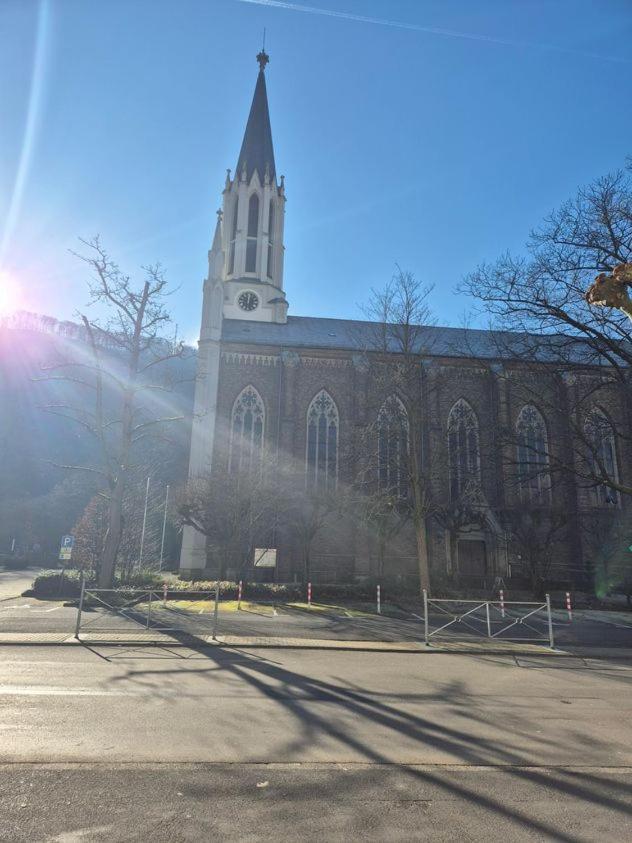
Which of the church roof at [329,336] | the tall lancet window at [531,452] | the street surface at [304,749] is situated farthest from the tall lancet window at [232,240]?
the street surface at [304,749]

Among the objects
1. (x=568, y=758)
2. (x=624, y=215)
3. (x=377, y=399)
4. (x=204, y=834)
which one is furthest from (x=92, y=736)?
(x=377, y=399)

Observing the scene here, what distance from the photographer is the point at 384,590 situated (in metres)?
22.0

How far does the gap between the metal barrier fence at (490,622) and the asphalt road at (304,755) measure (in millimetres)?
3892

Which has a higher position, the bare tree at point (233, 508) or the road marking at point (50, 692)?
the bare tree at point (233, 508)

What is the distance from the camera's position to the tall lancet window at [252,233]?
39.2m

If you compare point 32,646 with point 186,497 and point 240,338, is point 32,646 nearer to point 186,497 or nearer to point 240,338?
point 186,497

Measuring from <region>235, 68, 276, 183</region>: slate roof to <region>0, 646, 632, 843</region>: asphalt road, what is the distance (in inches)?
1566

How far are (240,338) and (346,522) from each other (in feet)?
45.2

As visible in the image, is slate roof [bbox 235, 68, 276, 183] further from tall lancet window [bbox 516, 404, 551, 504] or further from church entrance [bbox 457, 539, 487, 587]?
church entrance [bbox 457, 539, 487, 587]

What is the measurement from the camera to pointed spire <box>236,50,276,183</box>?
40.4 m

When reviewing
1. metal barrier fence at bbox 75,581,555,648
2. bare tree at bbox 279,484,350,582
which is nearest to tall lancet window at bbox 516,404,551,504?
bare tree at bbox 279,484,350,582

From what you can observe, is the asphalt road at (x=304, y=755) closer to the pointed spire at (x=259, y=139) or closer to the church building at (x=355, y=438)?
the church building at (x=355, y=438)

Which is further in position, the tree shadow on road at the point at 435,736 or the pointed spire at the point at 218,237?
the pointed spire at the point at 218,237

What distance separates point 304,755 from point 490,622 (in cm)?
1230
